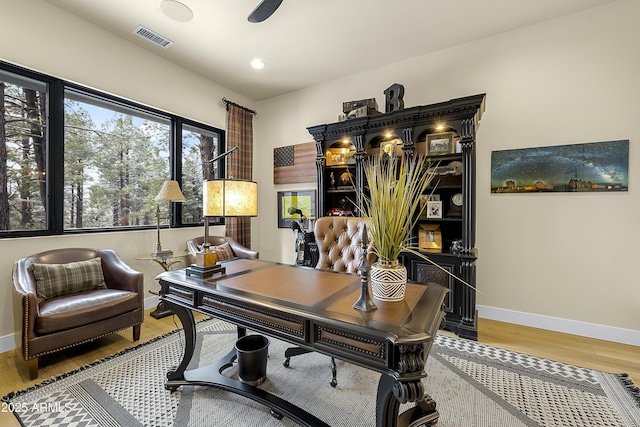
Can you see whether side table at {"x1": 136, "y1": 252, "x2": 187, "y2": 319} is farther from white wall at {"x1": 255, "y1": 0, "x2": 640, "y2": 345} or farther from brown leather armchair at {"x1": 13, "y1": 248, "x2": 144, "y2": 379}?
white wall at {"x1": 255, "y1": 0, "x2": 640, "y2": 345}

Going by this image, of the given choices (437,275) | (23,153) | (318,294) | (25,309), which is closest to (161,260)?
(25,309)

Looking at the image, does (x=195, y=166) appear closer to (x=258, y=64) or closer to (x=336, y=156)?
(x=258, y=64)

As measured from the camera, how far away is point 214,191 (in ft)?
5.26

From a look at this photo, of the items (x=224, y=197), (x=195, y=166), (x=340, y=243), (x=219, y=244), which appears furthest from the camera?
(x=195, y=166)

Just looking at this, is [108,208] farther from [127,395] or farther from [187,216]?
[127,395]

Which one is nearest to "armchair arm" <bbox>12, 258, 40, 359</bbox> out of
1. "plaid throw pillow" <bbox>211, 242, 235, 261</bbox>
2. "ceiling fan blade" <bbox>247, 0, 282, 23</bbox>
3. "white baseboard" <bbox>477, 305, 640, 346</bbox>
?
"plaid throw pillow" <bbox>211, 242, 235, 261</bbox>

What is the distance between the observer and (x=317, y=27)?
9.27 feet

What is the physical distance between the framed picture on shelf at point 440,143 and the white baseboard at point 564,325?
1.81 m

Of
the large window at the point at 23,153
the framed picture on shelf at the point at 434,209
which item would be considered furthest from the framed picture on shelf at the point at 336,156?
the large window at the point at 23,153

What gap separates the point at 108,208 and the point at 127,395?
2169mm

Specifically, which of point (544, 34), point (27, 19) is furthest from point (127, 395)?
point (544, 34)

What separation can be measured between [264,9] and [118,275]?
2.69m

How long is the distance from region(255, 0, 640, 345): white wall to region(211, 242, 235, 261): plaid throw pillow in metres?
3.07

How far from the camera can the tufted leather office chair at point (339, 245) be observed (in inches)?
83.4
